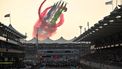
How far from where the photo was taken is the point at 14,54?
381 feet

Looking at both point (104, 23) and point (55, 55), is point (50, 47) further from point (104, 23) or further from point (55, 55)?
point (104, 23)

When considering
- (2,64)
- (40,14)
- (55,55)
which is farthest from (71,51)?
(2,64)

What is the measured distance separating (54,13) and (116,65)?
14308 cm

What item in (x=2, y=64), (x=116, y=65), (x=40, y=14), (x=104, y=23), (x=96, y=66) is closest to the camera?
(x=116, y=65)

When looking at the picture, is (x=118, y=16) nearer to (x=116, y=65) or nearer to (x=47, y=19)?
(x=116, y=65)

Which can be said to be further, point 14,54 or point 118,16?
point 14,54

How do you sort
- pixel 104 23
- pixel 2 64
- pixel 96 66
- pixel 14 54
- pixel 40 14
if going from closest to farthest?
pixel 104 23
pixel 96 66
pixel 2 64
pixel 14 54
pixel 40 14

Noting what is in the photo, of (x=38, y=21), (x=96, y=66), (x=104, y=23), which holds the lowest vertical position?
(x=96, y=66)

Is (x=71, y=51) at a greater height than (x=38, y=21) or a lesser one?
lesser

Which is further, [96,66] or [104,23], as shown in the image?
[96,66]

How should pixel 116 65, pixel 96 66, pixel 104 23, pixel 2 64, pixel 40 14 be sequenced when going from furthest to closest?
pixel 40 14 → pixel 2 64 → pixel 96 66 → pixel 104 23 → pixel 116 65

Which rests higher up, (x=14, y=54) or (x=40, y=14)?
(x=40, y=14)

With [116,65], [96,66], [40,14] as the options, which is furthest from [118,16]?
[40,14]

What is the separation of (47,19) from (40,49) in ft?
44.4
